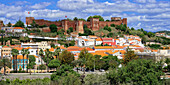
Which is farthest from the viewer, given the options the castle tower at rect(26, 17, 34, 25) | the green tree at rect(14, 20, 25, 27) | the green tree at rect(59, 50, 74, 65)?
the castle tower at rect(26, 17, 34, 25)

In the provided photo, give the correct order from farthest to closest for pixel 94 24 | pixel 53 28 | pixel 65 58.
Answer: pixel 94 24, pixel 53 28, pixel 65 58

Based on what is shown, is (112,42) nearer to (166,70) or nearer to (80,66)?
(80,66)

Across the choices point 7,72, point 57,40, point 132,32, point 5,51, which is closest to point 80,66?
point 7,72

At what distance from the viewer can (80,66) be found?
5328 cm

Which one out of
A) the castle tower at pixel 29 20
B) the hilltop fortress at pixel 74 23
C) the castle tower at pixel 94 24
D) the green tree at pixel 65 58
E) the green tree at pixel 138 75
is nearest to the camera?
the green tree at pixel 138 75

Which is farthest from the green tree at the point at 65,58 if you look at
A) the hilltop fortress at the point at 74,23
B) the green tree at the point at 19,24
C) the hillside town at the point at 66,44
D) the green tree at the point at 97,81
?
the green tree at the point at 19,24

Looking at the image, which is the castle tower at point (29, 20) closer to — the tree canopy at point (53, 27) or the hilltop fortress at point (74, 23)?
the hilltop fortress at point (74, 23)

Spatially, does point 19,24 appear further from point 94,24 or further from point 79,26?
point 94,24

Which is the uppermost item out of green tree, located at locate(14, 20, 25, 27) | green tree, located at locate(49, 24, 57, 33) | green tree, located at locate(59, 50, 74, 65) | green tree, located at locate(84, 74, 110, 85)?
green tree, located at locate(14, 20, 25, 27)

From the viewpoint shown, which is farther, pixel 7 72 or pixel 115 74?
pixel 7 72

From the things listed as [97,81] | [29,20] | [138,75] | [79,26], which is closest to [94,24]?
[79,26]

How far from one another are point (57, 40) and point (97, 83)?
5276cm

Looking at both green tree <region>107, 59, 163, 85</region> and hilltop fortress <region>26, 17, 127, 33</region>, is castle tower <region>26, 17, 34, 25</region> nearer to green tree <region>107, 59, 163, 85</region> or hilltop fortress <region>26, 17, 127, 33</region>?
hilltop fortress <region>26, 17, 127, 33</region>

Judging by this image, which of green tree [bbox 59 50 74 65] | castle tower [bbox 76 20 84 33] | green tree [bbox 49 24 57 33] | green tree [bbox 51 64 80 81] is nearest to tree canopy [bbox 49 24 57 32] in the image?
green tree [bbox 49 24 57 33]
